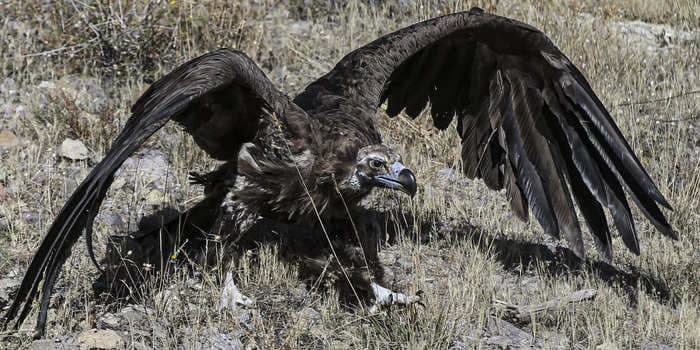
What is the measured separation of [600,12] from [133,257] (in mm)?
5972

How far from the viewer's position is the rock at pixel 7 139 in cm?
742

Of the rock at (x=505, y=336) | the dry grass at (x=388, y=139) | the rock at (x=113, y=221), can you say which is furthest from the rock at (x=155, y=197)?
the rock at (x=505, y=336)

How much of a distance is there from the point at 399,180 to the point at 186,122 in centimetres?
126

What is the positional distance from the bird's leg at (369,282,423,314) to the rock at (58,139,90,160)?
2908 millimetres

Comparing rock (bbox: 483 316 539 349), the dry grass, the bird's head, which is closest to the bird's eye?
the bird's head

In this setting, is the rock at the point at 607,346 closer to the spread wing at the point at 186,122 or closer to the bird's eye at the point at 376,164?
the bird's eye at the point at 376,164

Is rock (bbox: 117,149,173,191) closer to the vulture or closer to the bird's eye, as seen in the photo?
the vulture

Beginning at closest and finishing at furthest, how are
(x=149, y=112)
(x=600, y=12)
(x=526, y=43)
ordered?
(x=149, y=112) < (x=526, y=43) < (x=600, y=12)

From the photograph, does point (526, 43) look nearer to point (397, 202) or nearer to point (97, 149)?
point (397, 202)

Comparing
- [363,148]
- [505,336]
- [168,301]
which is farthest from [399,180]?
[168,301]

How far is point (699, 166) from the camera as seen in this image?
7520 mm

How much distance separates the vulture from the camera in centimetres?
521

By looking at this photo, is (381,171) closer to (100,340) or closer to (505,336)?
(505,336)

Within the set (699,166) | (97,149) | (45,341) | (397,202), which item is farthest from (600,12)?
(45,341)
